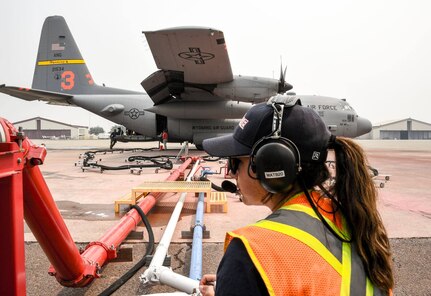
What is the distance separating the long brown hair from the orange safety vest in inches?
2.2

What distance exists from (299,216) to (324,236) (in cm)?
10

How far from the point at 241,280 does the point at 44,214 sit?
1445 millimetres

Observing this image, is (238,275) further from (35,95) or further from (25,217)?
(35,95)

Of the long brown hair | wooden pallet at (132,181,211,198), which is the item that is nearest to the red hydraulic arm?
the long brown hair

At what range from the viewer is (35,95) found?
17.9 meters

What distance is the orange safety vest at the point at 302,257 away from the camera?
0.85 meters

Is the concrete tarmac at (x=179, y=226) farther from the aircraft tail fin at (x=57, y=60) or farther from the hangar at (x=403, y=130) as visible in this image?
the hangar at (x=403, y=130)

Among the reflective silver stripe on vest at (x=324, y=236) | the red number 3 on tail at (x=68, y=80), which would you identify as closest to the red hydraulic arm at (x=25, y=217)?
the reflective silver stripe on vest at (x=324, y=236)

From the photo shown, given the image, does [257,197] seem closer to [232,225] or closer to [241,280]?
[241,280]

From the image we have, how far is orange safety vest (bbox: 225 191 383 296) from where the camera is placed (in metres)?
0.85

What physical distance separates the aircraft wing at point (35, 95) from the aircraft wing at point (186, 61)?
6220mm

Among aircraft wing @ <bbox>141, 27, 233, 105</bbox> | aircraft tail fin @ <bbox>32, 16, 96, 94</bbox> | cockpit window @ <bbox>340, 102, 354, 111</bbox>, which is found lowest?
cockpit window @ <bbox>340, 102, 354, 111</bbox>

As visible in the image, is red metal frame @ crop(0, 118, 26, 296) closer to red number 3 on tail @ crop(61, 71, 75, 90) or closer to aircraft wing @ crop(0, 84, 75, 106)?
aircraft wing @ crop(0, 84, 75, 106)

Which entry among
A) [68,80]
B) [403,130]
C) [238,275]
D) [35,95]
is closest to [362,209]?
[238,275]
